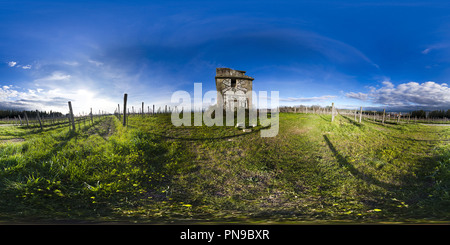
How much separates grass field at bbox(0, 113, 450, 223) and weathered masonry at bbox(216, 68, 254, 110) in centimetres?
774

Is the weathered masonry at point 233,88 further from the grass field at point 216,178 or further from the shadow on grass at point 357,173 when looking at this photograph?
the shadow on grass at point 357,173

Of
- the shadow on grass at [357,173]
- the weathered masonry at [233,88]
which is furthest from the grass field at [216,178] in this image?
Answer: the weathered masonry at [233,88]

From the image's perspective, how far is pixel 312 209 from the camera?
403 centimetres

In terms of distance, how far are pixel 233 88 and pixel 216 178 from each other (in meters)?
13.1

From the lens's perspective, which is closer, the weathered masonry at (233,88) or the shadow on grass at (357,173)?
the shadow on grass at (357,173)

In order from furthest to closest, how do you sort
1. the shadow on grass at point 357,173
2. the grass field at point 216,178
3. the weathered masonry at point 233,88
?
the weathered masonry at point 233,88 < the shadow on grass at point 357,173 < the grass field at point 216,178

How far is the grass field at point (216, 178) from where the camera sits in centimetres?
372

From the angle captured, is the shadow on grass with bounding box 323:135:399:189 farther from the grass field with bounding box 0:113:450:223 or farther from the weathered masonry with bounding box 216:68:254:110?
the weathered masonry with bounding box 216:68:254:110

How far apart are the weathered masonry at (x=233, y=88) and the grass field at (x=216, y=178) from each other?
305 inches

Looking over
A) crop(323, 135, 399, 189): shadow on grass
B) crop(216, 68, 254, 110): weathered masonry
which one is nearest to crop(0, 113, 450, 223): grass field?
crop(323, 135, 399, 189): shadow on grass

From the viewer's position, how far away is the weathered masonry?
1708 cm

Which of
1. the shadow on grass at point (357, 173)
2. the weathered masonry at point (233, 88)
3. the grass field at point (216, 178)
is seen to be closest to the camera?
the grass field at point (216, 178)

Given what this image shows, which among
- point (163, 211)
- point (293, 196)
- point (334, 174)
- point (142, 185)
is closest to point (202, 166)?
point (142, 185)

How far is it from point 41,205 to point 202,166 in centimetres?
434
